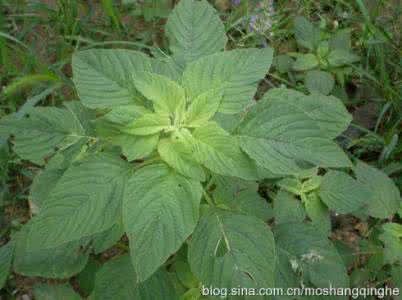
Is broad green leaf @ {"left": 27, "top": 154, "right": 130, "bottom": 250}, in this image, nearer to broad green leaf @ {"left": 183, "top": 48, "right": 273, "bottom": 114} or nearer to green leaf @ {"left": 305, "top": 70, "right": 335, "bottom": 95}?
broad green leaf @ {"left": 183, "top": 48, "right": 273, "bottom": 114}

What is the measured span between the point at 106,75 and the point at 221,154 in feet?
1.56

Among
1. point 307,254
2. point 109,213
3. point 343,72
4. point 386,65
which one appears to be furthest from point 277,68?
point 109,213

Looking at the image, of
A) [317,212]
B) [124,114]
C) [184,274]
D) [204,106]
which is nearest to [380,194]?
[317,212]

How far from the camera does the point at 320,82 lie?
9.01ft

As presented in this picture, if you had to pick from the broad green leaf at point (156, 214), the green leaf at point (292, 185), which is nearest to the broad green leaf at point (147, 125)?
the broad green leaf at point (156, 214)

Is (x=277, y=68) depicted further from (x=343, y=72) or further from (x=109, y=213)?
(x=109, y=213)

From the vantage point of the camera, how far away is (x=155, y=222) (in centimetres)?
132

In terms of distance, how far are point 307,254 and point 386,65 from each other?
1.65 m

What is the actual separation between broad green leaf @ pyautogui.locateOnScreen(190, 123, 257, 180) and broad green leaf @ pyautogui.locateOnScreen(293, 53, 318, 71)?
59.7 inches

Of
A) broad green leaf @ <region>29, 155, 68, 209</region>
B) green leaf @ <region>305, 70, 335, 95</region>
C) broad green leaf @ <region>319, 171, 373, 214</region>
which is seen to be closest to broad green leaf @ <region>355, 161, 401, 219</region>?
broad green leaf @ <region>319, 171, 373, 214</region>

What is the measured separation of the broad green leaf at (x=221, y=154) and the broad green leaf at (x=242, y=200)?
31cm

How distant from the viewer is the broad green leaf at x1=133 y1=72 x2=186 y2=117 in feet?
4.82

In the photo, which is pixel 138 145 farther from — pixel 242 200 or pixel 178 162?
pixel 242 200

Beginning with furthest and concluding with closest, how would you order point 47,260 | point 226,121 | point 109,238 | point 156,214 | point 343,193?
point 343,193 < point 47,260 < point 109,238 < point 226,121 < point 156,214
